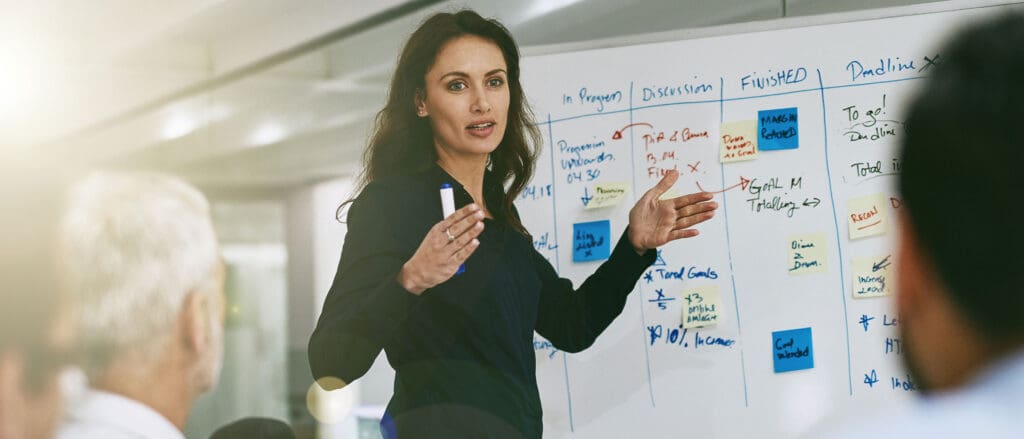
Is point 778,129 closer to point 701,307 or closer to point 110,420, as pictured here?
point 701,307

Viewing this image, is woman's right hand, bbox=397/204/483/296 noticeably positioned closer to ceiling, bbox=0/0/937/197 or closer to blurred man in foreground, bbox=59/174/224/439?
blurred man in foreground, bbox=59/174/224/439

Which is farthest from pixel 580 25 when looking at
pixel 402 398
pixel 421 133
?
pixel 402 398

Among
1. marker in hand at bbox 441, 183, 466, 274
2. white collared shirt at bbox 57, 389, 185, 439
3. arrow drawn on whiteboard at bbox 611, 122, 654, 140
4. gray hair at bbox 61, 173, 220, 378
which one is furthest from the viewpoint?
arrow drawn on whiteboard at bbox 611, 122, 654, 140

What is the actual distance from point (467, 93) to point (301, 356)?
2.86 m

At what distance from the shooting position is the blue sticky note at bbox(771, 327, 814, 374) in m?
2.14

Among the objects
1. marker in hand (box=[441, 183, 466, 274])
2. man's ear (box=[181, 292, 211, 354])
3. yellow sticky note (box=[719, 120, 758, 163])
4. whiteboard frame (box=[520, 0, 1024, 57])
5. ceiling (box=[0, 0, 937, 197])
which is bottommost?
man's ear (box=[181, 292, 211, 354])

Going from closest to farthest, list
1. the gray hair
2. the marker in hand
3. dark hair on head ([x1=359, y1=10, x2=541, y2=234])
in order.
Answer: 1. the gray hair
2. the marker in hand
3. dark hair on head ([x1=359, y1=10, x2=541, y2=234])

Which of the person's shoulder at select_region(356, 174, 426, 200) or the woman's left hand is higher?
the person's shoulder at select_region(356, 174, 426, 200)

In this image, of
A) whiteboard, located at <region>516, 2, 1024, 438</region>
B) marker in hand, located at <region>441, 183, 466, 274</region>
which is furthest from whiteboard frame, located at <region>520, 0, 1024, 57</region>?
marker in hand, located at <region>441, 183, 466, 274</region>

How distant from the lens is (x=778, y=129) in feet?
7.18

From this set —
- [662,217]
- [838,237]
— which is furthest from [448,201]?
[838,237]

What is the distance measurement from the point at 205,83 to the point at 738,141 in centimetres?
304

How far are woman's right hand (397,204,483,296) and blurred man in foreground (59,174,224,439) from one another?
64 cm

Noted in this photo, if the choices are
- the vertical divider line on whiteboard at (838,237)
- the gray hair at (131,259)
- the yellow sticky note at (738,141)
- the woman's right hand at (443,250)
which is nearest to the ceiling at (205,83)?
the yellow sticky note at (738,141)
